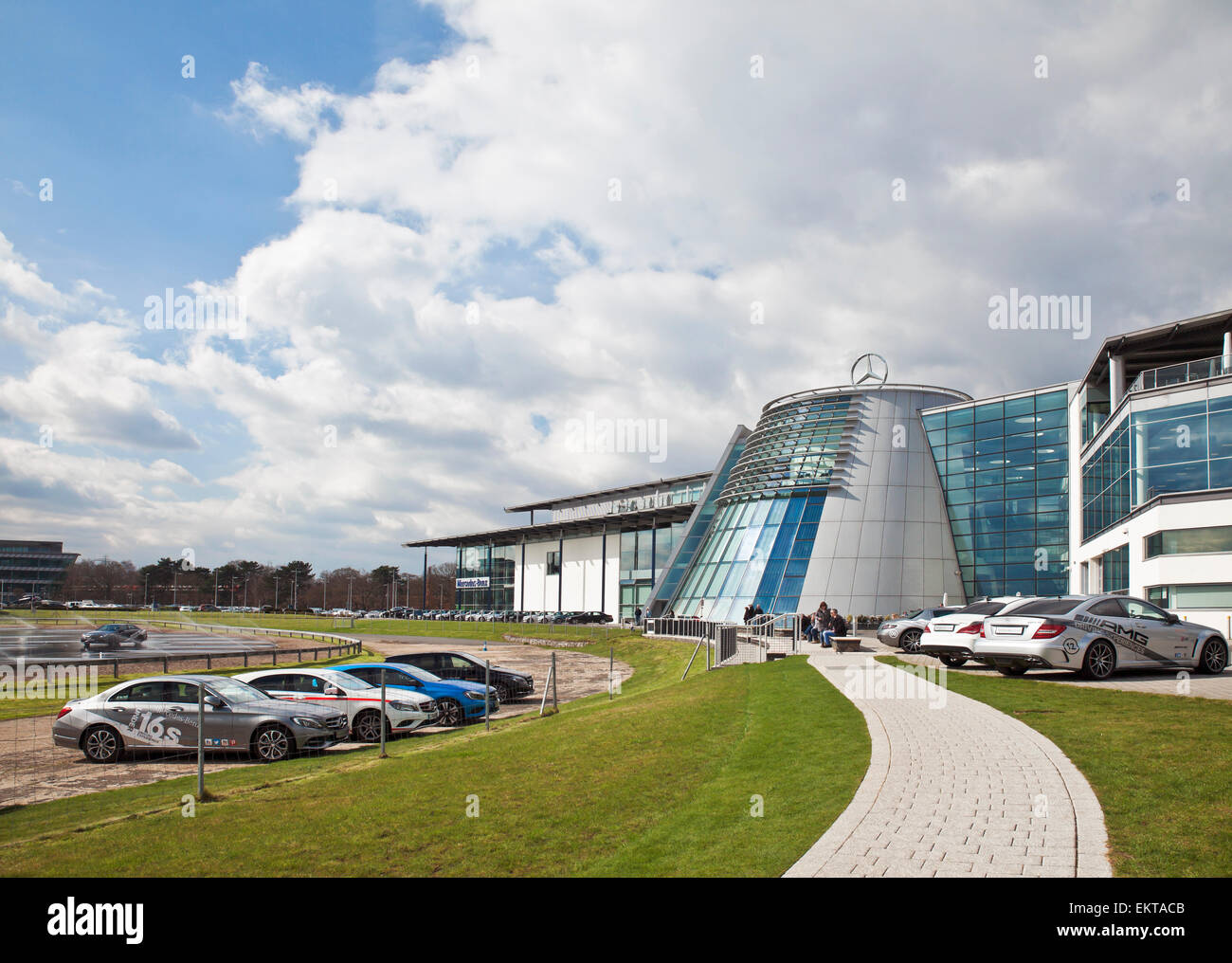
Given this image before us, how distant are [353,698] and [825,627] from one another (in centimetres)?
2143

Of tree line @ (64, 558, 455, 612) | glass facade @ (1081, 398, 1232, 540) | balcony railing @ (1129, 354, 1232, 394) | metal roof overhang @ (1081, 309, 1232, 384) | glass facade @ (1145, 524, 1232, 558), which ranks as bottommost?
tree line @ (64, 558, 455, 612)

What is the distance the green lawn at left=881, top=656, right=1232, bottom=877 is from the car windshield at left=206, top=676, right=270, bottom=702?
12.5 m

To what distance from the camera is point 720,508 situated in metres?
55.8

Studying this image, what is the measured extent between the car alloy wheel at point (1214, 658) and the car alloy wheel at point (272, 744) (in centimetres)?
1755

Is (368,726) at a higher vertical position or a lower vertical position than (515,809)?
lower

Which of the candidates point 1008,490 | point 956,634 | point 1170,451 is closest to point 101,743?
point 956,634

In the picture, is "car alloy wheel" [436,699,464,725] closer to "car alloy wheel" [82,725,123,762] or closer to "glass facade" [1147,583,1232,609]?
"car alloy wheel" [82,725,123,762]

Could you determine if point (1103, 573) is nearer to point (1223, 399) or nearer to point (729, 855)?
point (1223, 399)

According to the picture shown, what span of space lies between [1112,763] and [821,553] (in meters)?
38.7

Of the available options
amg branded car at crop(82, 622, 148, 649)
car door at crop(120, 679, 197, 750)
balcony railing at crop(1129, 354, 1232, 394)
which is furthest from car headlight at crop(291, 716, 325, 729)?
amg branded car at crop(82, 622, 148, 649)

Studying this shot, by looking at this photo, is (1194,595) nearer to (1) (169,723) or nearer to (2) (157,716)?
(1) (169,723)

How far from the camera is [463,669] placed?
71.5 feet

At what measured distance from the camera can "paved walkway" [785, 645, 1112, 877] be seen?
571cm
